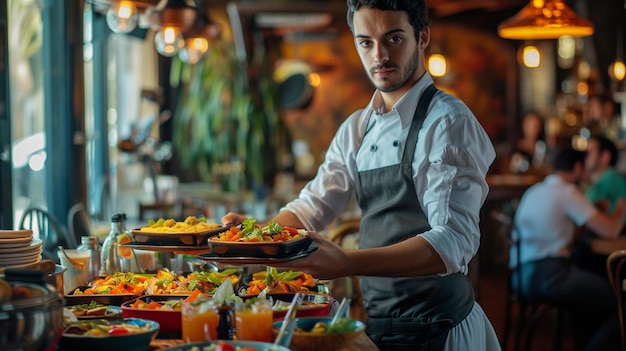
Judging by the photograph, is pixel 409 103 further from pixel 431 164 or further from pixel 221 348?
pixel 221 348

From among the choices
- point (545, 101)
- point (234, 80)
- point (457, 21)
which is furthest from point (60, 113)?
point (545, 101)

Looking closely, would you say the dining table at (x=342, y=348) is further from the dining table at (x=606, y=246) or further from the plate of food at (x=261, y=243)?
the dining table at (x=606, y=246)

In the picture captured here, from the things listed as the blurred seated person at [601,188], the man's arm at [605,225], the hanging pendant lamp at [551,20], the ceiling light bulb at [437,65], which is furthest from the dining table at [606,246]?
the ceiling light bulb at [437,65]

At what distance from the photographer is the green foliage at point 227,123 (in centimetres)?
952

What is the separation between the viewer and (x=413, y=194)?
2852 millimetres

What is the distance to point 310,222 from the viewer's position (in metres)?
3.19

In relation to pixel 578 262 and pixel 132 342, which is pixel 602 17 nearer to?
pixel 578 262

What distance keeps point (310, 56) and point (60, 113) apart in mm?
9137

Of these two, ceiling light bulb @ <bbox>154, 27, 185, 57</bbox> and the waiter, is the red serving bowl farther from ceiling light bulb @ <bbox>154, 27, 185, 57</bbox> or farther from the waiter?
ceiling light bulb @ <bbox>154, 27, 185, 57</bbox>

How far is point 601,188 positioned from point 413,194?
469cm

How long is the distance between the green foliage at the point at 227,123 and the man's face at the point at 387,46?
660 centimetres

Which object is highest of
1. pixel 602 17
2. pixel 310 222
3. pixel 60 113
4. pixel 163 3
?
pixel 602 17

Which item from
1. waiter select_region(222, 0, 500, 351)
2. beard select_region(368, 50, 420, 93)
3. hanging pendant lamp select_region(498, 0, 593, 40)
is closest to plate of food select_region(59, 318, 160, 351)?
waiter select_region(222, 0, 500, 351)

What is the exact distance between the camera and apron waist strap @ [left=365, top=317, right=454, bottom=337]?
2.83 metres
